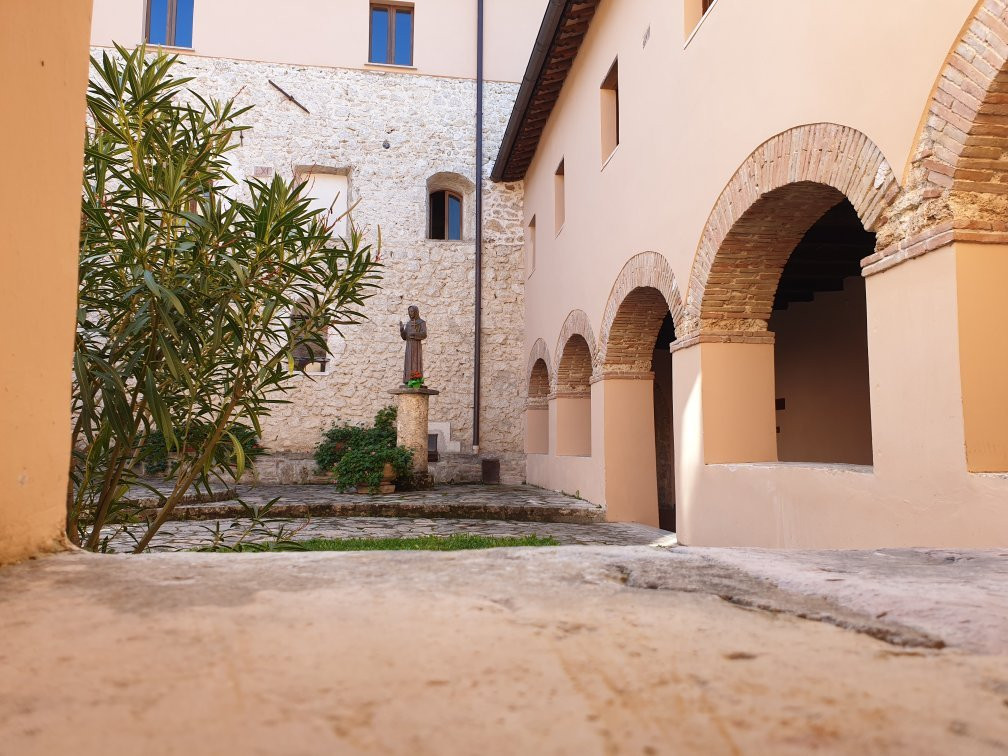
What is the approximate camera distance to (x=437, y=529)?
6.71m

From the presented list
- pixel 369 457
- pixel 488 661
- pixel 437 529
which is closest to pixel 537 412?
pixel 369 457

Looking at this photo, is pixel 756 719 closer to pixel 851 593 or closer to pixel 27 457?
pixel 851 593

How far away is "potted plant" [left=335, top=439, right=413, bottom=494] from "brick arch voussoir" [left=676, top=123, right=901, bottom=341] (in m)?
4.74

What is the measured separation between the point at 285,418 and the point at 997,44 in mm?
10848

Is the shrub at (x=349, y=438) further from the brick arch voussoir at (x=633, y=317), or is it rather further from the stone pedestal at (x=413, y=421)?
the brick arch voussoir at (x=633, y=317)

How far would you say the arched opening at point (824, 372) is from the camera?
30.5ft

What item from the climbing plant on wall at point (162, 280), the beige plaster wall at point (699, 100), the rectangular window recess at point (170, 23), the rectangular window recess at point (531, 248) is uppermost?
the rectangular window recess at point (170, 23)

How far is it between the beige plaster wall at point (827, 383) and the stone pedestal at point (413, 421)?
4.73 m

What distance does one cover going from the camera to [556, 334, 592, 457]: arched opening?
9898 mm

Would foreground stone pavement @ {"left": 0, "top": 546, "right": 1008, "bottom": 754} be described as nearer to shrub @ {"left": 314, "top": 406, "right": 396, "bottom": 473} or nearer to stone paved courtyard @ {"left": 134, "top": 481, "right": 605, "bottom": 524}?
stone paved courtyard @ {"left": 134, "top": 481, "right": 605, "bottom": 524}

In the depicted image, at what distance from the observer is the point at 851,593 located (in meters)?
1.42

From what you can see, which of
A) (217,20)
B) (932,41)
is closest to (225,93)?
(217,20)

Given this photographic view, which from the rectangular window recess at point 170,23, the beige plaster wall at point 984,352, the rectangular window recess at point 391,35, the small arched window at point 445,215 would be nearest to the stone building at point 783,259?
the beige plaster wall at point 984,352

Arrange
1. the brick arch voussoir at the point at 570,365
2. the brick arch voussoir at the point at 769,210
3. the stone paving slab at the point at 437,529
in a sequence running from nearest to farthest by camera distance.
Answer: the brick arch voussoir at the point at 769,210
the stone paving slab at the point at 437,529
the brick arch voussoir at the point at 570,365
